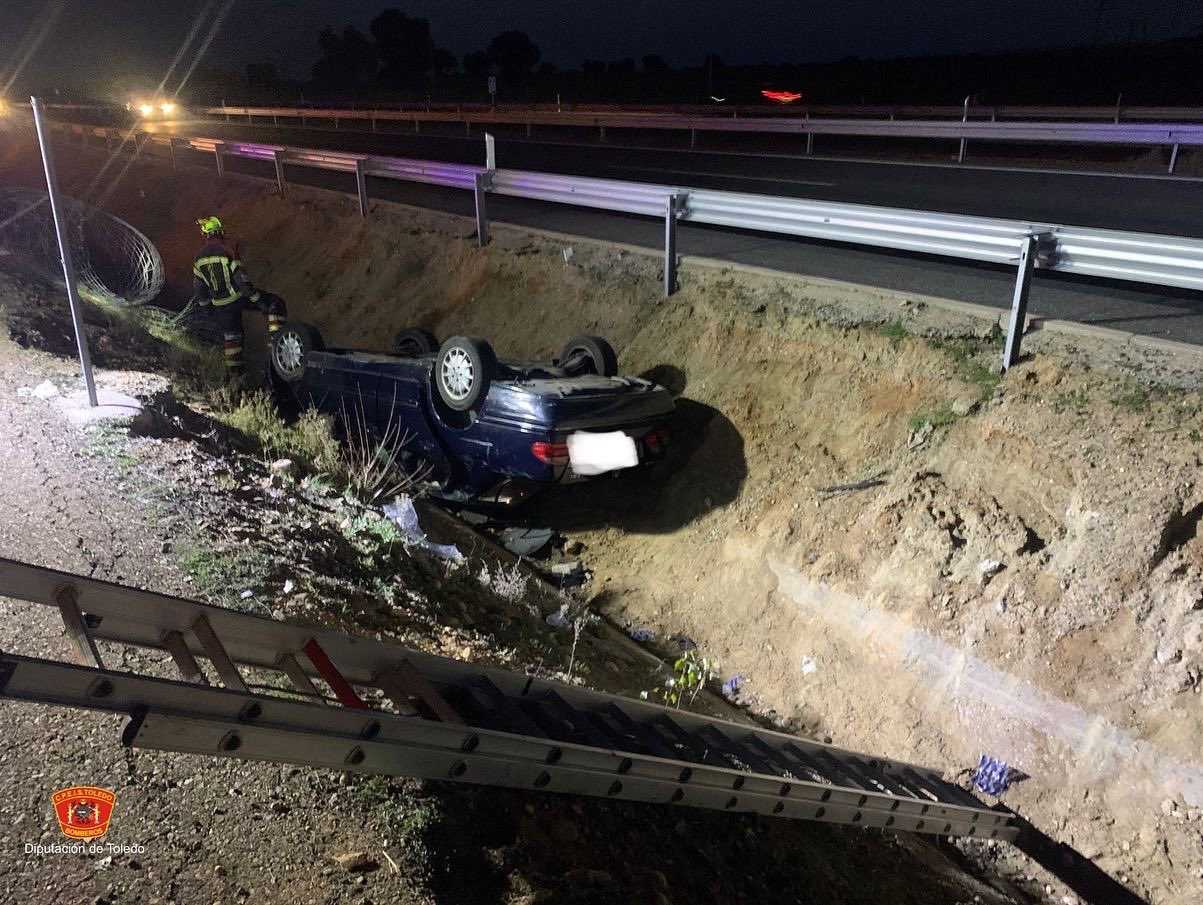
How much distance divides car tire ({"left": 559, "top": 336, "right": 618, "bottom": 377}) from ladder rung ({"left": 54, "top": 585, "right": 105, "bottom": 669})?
522cm

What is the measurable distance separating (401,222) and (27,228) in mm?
5097

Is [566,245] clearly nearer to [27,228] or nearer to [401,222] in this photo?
[401,222]

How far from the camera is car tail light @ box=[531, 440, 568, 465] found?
20.3 ft

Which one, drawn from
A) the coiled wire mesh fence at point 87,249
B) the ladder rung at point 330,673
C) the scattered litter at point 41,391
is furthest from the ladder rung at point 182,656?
the coiled wire mesh fence at point 87,249

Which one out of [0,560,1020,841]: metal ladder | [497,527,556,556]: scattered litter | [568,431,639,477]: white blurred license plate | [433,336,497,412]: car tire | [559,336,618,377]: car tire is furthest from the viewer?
[559,336,618,377]: car tire

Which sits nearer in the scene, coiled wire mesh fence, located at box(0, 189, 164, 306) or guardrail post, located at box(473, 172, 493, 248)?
guardrail post, located at box(473, 172, 493, 248)

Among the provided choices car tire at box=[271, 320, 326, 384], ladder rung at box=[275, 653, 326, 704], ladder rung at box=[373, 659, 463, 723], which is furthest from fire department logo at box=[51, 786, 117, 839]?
car tire at box=[271, 320, 326, 384]

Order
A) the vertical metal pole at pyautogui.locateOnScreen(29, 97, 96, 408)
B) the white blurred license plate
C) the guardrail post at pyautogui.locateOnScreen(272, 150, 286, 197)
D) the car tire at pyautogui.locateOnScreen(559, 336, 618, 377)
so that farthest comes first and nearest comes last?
the guardrail post at pyautogui.locateOnScreen(272, 150, 286, 197) → the car tire at pyautogui.locateOnScreen(559, 336, 618, 377) → the white blurred license plate → the vertical metal pole at pyautogui.locateOnScreen(29, 97, 96, 408)

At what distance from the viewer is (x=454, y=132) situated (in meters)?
28.2

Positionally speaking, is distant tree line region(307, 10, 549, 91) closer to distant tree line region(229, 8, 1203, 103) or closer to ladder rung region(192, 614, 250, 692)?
distant tree line region(229, 8, 1203, 103)

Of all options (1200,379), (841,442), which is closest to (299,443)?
(841,442)

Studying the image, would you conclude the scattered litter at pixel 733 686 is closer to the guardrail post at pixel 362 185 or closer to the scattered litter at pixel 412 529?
the scattered litter at pixel 412 529

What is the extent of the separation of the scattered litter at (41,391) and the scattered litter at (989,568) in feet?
21.1

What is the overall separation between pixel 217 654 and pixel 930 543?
4.32 m
